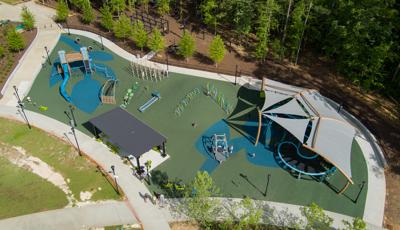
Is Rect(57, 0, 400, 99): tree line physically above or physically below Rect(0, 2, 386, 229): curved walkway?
above

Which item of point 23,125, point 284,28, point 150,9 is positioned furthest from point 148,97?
point 150,9

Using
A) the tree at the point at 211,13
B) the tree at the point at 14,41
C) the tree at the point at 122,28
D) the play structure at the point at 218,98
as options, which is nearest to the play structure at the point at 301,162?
the play structure at the point at 218,98

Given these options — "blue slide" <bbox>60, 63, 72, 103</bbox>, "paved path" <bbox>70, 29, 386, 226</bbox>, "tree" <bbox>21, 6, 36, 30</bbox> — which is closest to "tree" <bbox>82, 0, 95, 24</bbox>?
"tree" <bbox>21, 6, 36, 30</bbox>

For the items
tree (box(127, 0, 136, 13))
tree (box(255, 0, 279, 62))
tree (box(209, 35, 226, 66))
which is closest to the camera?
tree (box(209, 35, 226, 66))

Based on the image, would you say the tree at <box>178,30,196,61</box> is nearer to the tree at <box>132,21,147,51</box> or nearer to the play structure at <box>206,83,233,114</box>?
the tree at <box>132,21,147,51</box>

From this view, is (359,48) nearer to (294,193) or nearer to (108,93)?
(294,193)

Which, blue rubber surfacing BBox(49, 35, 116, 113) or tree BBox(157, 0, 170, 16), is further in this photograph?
tree BBox(157, 0, 170, 16)

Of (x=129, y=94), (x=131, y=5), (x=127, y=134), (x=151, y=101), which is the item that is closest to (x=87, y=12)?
(x=131, y=5)
